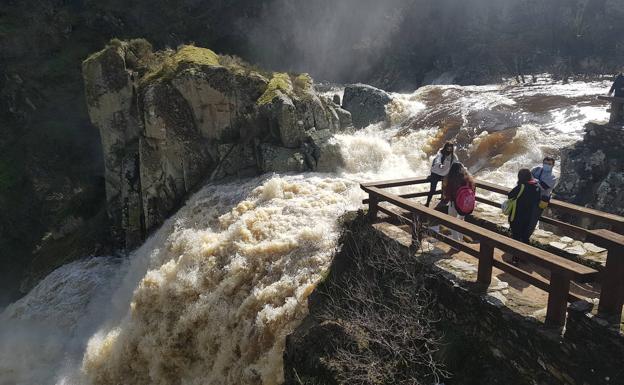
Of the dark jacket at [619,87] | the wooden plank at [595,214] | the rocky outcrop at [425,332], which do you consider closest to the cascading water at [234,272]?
the rocky outcrop at [425,332]

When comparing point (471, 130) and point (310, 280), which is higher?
point (471, 130)

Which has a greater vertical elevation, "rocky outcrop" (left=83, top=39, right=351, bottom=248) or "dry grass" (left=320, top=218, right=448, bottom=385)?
"rocky outcrop" (left=83, top=39, right=351, bottom=248)

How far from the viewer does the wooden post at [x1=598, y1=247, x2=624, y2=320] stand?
4312 millimetres

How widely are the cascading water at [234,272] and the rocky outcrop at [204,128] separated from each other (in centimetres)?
123

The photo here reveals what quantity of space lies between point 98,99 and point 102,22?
87.3 feet

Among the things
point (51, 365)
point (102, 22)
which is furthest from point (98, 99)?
point (102, 22)

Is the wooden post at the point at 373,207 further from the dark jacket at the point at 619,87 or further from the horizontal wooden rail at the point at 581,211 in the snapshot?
the dark jacket at the point at 619,87

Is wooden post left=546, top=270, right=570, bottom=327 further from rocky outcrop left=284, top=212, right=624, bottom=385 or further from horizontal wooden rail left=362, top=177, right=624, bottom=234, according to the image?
horizontal wooden rail left=362, top=177, right=624, bottom=234

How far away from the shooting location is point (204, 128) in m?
17.0

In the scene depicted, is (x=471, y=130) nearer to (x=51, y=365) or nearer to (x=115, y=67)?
(x=115, y=67)

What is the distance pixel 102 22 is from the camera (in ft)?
134

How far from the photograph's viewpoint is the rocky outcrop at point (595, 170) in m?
10.7

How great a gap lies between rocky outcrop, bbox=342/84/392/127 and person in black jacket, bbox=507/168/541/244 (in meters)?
14.4

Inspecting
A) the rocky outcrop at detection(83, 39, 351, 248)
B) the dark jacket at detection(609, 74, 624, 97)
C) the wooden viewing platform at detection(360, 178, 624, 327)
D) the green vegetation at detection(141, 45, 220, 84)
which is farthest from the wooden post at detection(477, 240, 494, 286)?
the green vegetation at detection(141, 45, 220, 84)
